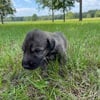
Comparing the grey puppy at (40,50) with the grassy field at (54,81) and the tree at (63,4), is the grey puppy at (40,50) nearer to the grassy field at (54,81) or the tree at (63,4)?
the grassy field at (54,81)

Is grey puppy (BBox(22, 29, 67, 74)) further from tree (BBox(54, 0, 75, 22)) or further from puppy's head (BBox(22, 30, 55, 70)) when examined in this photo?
tree (BBox(54, 0, 75, 22))

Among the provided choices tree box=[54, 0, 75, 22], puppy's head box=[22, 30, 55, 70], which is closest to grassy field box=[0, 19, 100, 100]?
puppy's head box=[22, 30, 55, 70]

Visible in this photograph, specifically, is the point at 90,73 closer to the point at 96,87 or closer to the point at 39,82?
the point at 96,87

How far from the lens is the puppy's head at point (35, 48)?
12.1 feet

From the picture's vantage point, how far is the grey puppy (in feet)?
12.2

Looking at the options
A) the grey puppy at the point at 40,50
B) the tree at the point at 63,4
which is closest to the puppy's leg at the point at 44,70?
the grey puppy at the point at 40,50

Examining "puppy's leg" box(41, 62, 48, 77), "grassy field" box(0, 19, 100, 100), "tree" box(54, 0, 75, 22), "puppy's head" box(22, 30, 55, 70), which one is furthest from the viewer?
"tree" box(54, 0, 75, 22)

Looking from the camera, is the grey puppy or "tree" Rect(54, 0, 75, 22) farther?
"tree" Rect(54, 0, 75, 22)

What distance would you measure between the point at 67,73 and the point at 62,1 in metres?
43.8

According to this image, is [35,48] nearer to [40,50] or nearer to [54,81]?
[40,50]

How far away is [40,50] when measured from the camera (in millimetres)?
3861

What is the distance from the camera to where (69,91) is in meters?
3.54

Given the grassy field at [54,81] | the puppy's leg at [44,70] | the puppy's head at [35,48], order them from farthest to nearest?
1. the puppy's leg at [44,70]
2. the puppy's head at [35,48]
3. the grassy field at [54,81]

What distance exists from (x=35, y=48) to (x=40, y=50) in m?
0.09
